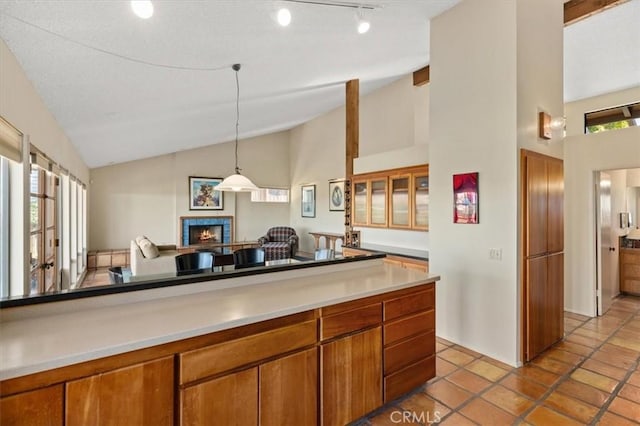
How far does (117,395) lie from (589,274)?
5.15 metres

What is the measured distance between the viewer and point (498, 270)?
116 inches

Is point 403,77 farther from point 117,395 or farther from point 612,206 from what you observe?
point 117,395

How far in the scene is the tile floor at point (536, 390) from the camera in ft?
6.97

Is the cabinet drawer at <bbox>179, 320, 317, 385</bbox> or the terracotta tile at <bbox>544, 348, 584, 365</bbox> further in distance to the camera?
the terracotta tile at <bbox>544, 348, 584, 365</bbox>

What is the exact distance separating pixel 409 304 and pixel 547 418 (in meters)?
1.18

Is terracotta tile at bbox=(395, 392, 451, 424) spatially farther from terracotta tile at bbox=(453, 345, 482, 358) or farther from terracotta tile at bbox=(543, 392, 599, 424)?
terracotta tile at bbox=(453, 345, 482, 358)

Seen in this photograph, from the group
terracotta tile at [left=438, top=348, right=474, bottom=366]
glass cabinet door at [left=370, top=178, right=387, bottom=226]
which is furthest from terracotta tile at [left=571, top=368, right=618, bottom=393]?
glass cabinet door at [left=370, top=178, right=387, bottom=226]

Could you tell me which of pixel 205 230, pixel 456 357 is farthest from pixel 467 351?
pixel 205 230

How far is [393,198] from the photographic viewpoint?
488cm

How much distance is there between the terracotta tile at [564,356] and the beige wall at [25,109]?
15.7 ft

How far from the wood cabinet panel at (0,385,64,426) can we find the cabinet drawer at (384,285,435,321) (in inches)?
67.6

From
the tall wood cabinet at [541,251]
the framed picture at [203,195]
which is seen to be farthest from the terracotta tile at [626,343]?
the framed picture at [203,195]

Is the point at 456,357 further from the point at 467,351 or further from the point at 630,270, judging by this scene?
the point at 630,270

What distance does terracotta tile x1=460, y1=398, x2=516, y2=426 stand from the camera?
6.88ft
